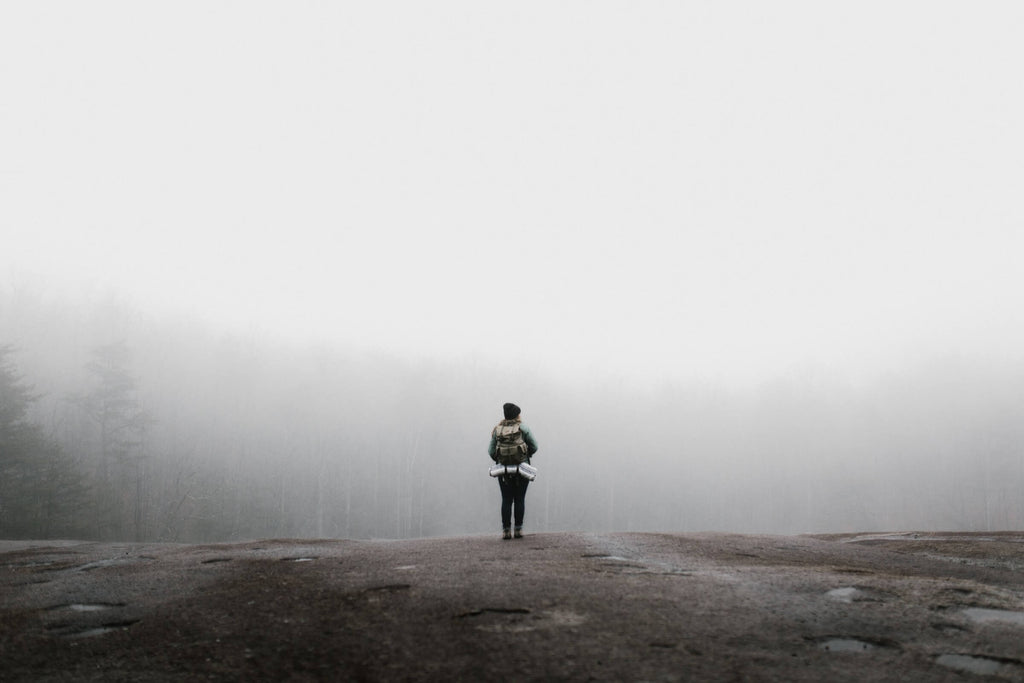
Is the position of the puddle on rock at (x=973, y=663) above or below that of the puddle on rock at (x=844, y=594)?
above

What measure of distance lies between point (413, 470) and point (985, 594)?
6403 centimetres

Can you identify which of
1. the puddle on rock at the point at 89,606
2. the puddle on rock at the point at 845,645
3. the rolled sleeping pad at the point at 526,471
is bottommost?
the puddle on rock at the point at 89,606

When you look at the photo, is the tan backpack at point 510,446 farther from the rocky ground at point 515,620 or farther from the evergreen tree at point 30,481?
the evergreen tree at point 30,481

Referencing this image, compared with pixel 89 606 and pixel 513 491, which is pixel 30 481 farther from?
pixel 89 606

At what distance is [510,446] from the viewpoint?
12.7m

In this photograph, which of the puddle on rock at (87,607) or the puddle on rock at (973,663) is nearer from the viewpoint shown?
the puddle on rock at (973,663)

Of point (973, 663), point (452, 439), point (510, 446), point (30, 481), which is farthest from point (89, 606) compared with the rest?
point (452, 439)

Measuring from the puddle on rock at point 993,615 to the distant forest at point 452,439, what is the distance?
47.7m

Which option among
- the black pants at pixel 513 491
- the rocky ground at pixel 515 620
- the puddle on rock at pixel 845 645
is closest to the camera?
the rocky ground at pixel 515 620

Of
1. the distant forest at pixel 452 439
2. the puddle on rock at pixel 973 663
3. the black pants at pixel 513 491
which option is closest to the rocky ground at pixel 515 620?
the puddle on rock at pixel 973 663

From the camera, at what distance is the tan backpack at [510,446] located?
1270 centimetres

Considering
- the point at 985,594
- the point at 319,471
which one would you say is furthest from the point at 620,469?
the point at 985,594

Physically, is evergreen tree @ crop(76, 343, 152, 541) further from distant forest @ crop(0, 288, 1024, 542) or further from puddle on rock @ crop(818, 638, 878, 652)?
puddle on rock @ crop(818, 638, 878, 652)

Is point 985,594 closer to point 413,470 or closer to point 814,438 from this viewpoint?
point 413,470
